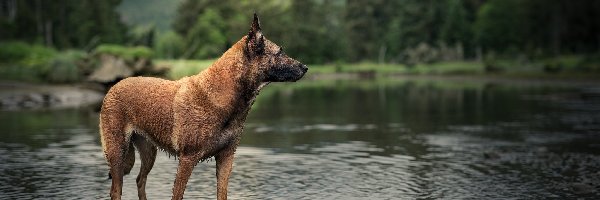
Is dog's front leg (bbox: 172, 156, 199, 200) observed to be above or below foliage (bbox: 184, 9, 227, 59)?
below

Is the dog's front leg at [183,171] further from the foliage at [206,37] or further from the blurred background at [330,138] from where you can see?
the foliage at [206,37]

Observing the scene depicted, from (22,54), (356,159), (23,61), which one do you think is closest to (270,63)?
(356,159)

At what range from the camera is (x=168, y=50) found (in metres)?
114

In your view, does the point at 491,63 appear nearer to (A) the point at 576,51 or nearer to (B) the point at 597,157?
(A) the point at 576,51

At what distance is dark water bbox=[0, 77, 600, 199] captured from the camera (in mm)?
11484

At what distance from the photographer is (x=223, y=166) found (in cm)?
791

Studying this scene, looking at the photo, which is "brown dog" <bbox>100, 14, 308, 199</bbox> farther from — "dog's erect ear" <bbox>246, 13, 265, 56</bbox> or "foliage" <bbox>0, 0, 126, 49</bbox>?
"foliage" <bbox>0, 0, 126, 49</bbox>

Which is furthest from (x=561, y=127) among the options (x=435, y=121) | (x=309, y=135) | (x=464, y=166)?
(x=464, y=166)

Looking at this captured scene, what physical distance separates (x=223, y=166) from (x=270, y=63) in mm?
1122

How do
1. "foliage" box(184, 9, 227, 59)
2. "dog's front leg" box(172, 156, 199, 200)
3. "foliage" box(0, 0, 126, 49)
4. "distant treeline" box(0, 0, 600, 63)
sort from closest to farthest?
1. "dog's front leg" box(172, 156, 199, 200)
2. "foliage" box(0, 0, 126, 49)
3. "distant treeline" box(0, 0, 600, 63)
4. "foliage" box(184, 9, 227, 59)

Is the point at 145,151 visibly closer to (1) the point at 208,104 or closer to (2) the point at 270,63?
(1) the point at 208,104

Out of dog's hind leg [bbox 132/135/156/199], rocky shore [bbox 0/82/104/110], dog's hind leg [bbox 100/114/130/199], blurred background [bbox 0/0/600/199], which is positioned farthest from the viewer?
rocky shore [bbox 0/82/104/110]

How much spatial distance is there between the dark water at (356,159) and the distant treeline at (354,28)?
5092 centimetres

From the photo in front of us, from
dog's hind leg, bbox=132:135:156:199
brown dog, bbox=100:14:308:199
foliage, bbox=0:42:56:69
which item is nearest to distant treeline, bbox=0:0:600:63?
foliage, bbox=0:42:56:69
